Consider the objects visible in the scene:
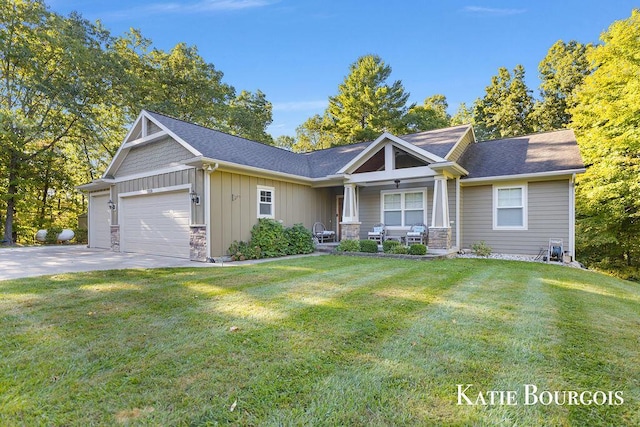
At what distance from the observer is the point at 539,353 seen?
9.02 feet

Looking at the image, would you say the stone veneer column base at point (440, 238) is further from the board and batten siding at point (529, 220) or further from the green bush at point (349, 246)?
the green bush at point (349, 246)

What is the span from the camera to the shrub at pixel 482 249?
384 inches

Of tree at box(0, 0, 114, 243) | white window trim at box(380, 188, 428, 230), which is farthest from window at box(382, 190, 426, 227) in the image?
tree at box(0, 0, 114, 243)

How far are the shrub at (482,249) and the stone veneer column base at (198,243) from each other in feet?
26.9

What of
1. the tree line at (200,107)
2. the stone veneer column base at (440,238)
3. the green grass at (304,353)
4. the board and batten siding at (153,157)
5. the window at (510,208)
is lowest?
the green grass at (304,353)

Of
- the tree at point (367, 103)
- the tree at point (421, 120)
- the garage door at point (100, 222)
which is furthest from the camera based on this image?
the tree at point (367, 103)

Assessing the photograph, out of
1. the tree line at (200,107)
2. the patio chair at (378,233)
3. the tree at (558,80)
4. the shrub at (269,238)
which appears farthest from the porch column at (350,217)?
the tree at (558,80)

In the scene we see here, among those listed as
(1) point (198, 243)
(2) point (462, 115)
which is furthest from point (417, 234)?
(2) point (462, 115)

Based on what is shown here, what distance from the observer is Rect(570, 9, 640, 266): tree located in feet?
29.7

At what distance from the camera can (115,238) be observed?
38.3 feet

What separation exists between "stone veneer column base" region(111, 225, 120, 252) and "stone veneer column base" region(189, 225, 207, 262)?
452 cm

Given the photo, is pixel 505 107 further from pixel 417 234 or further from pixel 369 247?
A: pixel 369 247

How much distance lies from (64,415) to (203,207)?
7.15 meters

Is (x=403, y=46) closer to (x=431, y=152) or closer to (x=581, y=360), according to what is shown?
(x=431, y=152)
